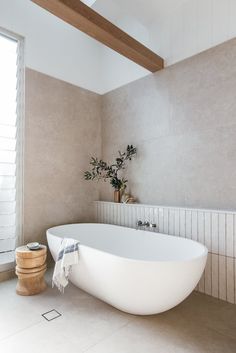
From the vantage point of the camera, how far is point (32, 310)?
1.92 meters

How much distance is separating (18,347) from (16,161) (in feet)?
6.07

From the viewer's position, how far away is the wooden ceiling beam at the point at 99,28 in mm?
1917

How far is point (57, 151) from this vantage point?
10.0 ft

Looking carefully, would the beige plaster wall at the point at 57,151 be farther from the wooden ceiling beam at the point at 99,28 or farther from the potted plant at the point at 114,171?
the wooden ceiling beam at the point at 99,28

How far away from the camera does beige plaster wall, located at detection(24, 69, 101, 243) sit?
2791mm

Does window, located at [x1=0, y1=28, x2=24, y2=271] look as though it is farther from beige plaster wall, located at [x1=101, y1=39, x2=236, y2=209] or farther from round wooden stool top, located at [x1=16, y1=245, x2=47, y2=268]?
beige plaster wall, located at [x1=101, y1=39, x2=236, y2=209]

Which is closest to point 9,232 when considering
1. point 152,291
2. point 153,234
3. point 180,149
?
point 153,234

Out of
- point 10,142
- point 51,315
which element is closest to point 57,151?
point 10,142

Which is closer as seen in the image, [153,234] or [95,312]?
[95,312]

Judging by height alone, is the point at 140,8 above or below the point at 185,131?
above

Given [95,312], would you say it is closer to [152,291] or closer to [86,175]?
[152,291]

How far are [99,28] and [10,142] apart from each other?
5.09 feet

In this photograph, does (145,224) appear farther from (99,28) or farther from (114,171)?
(99,28)

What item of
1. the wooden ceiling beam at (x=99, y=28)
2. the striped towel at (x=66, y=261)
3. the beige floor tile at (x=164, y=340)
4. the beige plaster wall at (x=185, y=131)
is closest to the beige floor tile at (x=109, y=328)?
the beige floor tile at (x=164, y=340)
